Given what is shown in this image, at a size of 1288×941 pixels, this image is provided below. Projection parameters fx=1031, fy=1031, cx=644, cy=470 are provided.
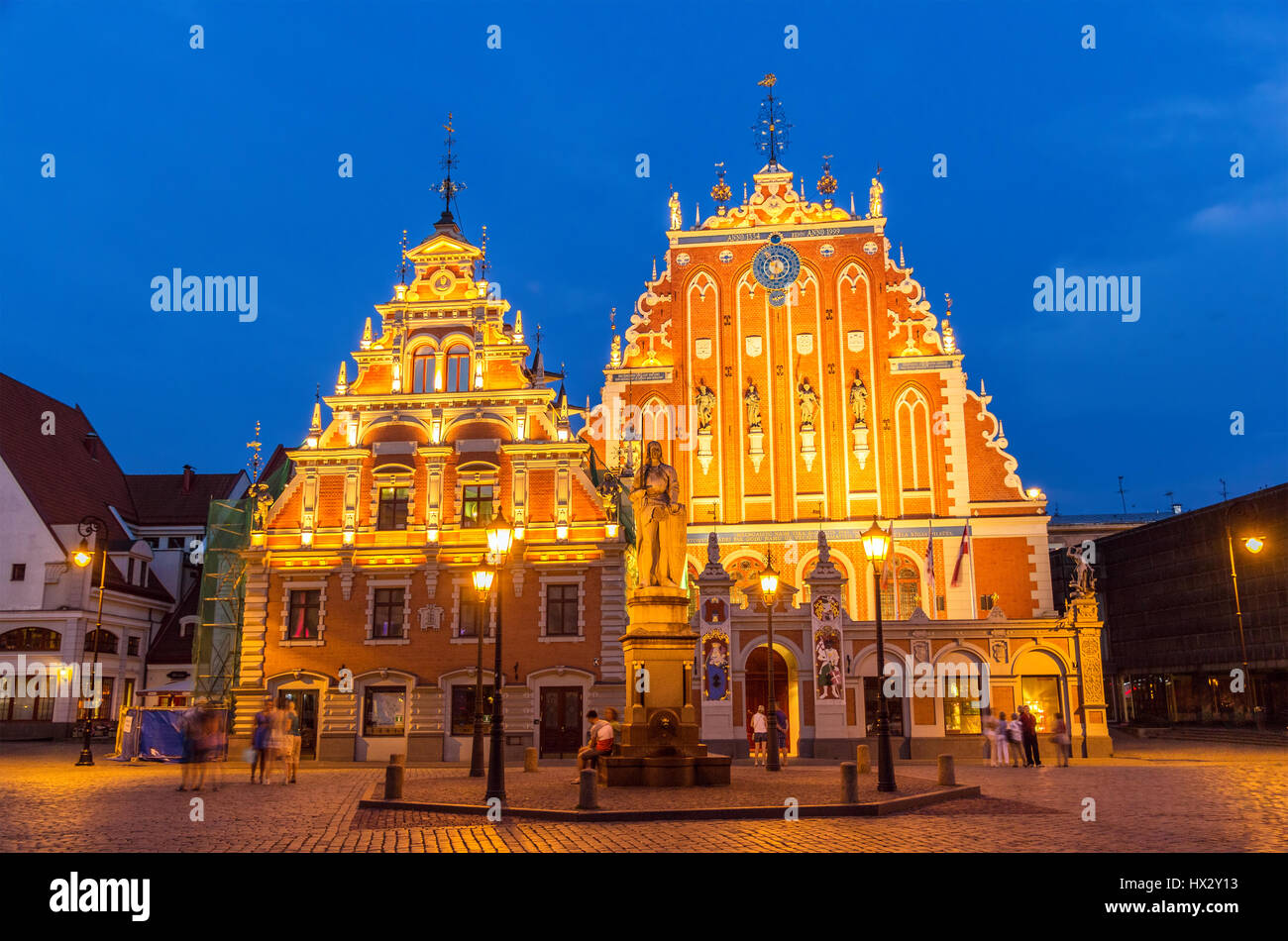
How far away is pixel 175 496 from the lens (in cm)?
5531

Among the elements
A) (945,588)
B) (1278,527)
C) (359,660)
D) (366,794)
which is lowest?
(366,794)

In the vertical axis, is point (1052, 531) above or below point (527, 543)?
above

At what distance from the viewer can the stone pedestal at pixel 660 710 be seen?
18453 millimetres

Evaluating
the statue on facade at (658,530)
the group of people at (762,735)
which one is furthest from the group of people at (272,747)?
the group of people at (762,735)

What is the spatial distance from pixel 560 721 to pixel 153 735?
470 inches

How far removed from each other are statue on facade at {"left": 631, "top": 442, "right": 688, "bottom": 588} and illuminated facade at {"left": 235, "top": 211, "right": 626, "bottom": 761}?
40.2 ft

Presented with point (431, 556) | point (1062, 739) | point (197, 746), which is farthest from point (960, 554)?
point (197, 746)

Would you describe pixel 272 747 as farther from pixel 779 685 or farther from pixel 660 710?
pixel 779 685

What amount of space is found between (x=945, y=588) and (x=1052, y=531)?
3806 cm

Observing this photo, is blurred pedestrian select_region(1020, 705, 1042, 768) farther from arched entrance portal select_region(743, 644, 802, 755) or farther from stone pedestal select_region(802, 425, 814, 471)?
stone pedestal select_region(802, 425, 814, 471)
